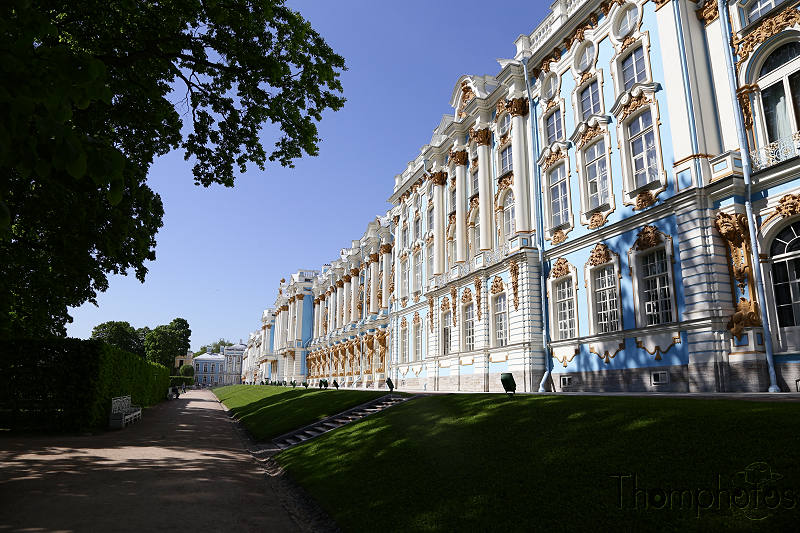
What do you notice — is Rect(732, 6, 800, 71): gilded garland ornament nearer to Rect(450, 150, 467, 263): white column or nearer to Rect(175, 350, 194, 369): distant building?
Rect(450, 150, 467, 263): white column

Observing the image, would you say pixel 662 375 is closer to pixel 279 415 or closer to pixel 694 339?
pixel 694 339

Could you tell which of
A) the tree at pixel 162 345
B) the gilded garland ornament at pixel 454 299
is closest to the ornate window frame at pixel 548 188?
the gilded garland ornament at pixel 454 299

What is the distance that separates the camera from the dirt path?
745cm

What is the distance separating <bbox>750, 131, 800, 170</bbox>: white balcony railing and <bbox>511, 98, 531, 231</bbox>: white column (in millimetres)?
9509

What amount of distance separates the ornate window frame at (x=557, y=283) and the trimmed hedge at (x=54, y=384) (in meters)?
18.1

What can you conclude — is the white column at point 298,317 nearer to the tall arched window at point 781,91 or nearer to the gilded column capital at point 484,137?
the gilded column capital at point 484,137

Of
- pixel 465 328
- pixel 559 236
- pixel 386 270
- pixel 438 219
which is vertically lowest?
pixel 465 328

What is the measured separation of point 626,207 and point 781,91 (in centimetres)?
520

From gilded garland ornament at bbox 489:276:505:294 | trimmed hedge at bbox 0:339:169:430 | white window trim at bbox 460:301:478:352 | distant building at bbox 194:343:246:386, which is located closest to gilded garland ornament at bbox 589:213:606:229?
gilded garland ornament at bbox 489:276:505:294

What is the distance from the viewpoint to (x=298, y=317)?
244 ft

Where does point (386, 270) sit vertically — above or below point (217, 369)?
above

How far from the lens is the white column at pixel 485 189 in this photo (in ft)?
82.9

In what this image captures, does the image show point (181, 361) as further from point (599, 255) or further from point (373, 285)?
point (599, 255)

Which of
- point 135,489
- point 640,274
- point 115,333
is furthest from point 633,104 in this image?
point 115,333
